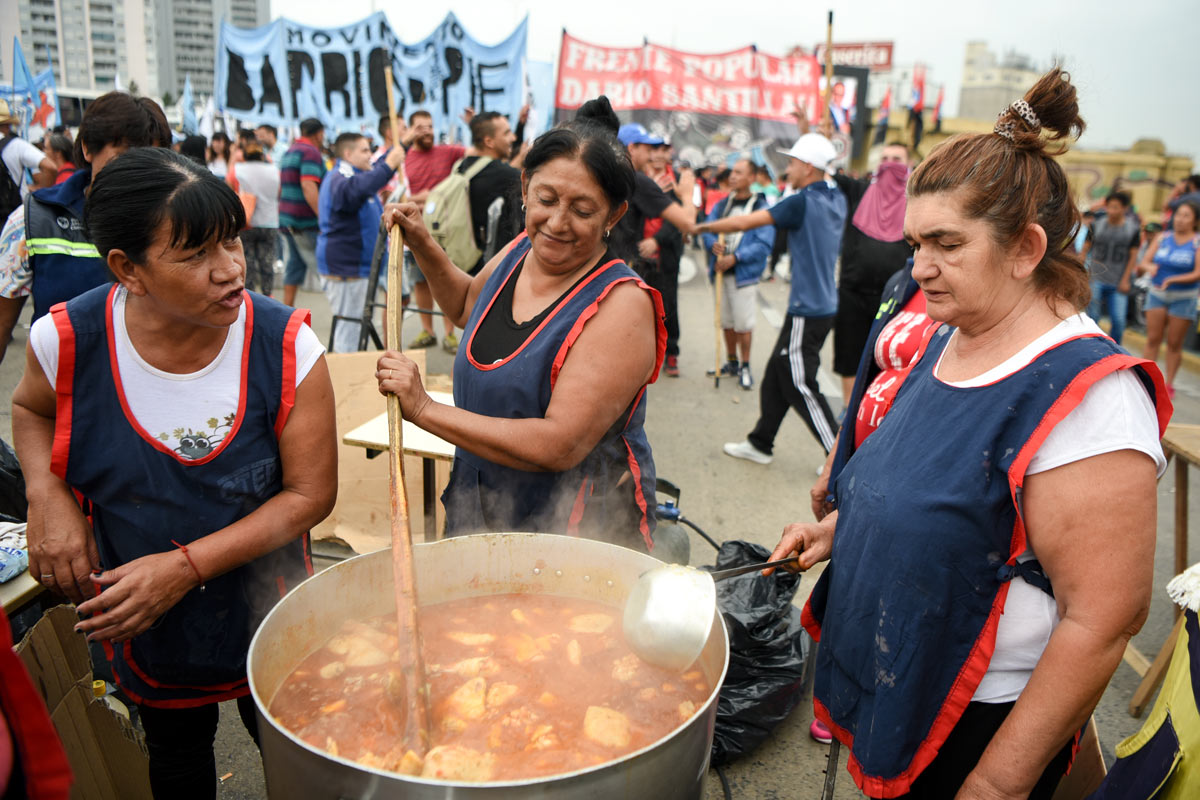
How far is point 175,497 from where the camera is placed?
161cm

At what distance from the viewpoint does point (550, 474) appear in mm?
1954

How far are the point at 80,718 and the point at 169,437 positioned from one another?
95 centimetres

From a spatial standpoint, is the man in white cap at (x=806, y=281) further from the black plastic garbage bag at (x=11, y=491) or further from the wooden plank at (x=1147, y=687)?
the black plastic garbage bag at (x=11, y=491)

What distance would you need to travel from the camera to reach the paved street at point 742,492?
8.82 ft

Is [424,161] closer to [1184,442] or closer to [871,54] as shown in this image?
[1184,442]

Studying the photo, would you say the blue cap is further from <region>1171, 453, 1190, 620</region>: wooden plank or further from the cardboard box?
the cardboard box

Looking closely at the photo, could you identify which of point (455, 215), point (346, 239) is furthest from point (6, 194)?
point (455, 215)

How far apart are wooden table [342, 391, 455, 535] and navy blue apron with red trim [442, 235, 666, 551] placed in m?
0.95

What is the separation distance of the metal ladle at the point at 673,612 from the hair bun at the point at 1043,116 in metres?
1.00

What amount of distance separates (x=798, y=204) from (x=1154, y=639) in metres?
3.28

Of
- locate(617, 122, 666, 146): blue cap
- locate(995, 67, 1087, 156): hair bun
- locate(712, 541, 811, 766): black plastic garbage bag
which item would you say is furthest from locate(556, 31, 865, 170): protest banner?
locate(995, 67, 1087, 156): hair bun

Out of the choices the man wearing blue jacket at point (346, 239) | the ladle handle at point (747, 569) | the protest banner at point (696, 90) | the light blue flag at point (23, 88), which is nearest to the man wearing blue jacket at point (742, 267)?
the man wearing blue jacket at point (346, 239)

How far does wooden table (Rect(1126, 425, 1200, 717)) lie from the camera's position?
2.92m

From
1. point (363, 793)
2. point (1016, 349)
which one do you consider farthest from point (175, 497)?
point (1016, 349)
